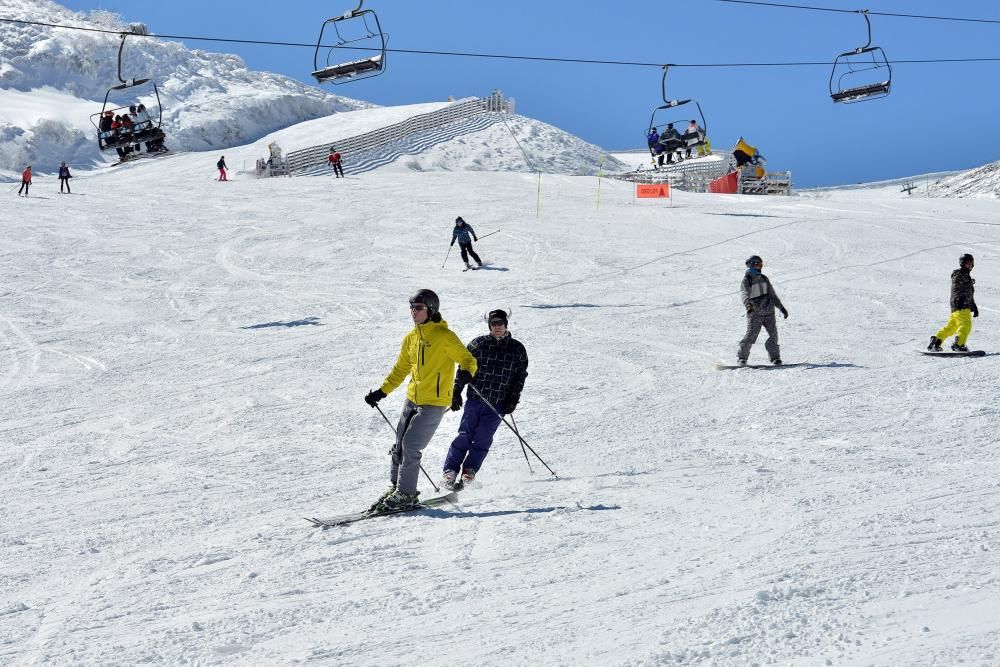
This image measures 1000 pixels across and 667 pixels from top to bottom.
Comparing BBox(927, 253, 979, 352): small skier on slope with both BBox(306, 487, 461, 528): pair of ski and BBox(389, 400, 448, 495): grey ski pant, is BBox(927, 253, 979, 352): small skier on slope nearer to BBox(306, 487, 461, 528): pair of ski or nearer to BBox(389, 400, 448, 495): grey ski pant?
BBox(306, 487, 461, 528): pair of ski

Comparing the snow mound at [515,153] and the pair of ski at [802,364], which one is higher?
the snow mound at [515,153]

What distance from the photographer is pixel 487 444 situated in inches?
294

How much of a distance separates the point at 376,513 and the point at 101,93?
63078mm

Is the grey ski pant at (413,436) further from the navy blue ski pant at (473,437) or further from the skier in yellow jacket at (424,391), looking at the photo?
the navy blue ski pant at (473,437)

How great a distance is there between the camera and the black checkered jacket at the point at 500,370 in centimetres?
746

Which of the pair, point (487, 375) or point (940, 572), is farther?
point (487, 375)

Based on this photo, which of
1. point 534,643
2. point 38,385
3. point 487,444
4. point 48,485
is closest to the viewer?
point 534,643

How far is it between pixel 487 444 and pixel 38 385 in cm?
778

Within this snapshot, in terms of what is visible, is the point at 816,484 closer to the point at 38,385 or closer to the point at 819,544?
the point at 819,544

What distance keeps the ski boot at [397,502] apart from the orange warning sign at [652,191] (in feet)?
84.8

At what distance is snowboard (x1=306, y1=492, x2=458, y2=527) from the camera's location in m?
6.38

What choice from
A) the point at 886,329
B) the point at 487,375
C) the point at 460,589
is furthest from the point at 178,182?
the point at 460,589

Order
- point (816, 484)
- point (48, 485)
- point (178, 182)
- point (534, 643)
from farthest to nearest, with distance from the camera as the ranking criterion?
point (178, 182)
point (48, 485)
point (816, 484)
point (534, 643)

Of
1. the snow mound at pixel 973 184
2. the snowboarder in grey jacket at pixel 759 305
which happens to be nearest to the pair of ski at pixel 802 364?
the snowboarder in grey jacket at pixel 759 305
